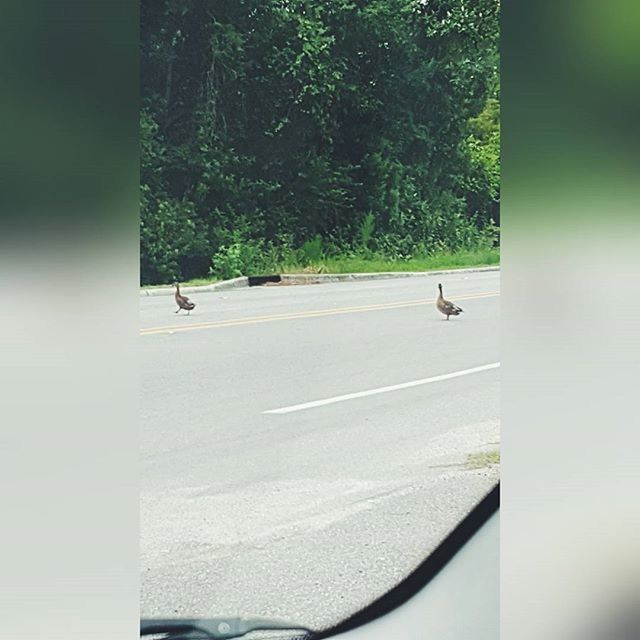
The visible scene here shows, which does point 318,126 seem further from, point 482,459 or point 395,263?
point 482,459

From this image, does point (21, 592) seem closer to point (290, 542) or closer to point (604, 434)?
point (290, 542)

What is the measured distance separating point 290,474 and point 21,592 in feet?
1.81

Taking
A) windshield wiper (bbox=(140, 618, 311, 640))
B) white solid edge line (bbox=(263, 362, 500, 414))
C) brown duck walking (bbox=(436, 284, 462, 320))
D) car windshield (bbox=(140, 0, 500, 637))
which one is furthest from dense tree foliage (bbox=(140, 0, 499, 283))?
windshield wiper (bbox=(140, 618, 311, 640))

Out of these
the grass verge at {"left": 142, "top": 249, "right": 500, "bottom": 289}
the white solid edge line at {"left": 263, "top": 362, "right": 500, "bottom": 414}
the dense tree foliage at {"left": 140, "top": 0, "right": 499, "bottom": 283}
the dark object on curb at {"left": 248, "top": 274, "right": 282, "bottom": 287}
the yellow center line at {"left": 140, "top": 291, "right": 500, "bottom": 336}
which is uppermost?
the dense tree foliage at {"left": 140, "top": 0, "right": 499, "bottom": 283}

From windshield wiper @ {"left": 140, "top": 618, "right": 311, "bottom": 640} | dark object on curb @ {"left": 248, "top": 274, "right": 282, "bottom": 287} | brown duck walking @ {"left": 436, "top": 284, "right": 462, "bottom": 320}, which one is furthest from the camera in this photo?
brown duck walking @ {"left": 436, "top": 284, "right": 462, "bottom": 320}

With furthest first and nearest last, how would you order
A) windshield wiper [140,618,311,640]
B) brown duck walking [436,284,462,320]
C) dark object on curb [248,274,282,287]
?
brown duck walking [436,284,462,320] < dark object on curb [248,274,282,287] < windshield wiper [140,618,311,640]

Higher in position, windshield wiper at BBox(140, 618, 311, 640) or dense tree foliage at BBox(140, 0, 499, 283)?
dense tree foliage at BBox(140, 0, 499, 283)

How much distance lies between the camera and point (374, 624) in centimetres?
178

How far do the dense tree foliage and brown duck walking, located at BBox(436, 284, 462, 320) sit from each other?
0.10 meters

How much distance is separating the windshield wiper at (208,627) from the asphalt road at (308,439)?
0.06 ft

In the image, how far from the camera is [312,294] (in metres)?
1.87

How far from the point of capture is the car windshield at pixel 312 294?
181cm

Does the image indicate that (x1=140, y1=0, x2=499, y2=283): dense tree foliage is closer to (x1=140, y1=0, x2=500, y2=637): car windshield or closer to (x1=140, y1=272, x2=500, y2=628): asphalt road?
(x1=140, y1=0, x2=500, y2=637): car windshield

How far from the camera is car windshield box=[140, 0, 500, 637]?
1807mm
